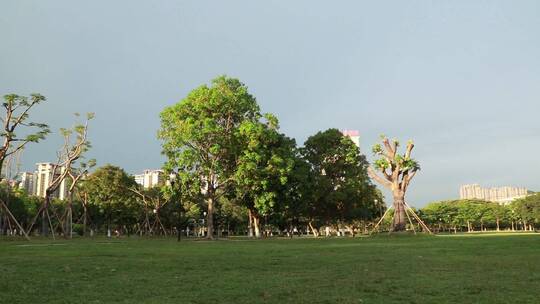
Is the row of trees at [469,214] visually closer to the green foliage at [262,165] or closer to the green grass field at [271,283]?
the green foliage at [262,165]

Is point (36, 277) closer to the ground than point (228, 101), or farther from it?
closer to the ground

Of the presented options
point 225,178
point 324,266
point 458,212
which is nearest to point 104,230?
point 225,178

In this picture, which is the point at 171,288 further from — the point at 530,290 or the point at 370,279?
the point at 530,290

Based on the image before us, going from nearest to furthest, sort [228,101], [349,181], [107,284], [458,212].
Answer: [107,284]
[228,101]
[349,181]
[458,212]

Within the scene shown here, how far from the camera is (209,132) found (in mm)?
40094

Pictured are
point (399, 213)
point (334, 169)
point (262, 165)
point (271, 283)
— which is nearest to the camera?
point (271, 283)

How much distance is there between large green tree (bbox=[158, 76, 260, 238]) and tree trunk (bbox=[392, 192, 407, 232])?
16715mm

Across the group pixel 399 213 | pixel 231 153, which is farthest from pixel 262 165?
pixel 399 213

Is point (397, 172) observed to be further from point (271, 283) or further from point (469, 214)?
point (469, 214)

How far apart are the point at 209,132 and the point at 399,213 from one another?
21.1 m

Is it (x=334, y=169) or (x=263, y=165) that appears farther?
(x=334, y=169)

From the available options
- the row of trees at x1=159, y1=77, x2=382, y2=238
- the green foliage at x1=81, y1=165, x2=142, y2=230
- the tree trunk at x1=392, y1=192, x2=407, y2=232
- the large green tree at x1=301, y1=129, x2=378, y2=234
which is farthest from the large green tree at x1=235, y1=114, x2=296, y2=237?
the green foliage at x1=81, y1=165, x2=142, y2=230

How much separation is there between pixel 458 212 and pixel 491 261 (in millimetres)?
105133

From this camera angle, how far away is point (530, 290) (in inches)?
316
